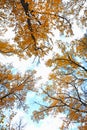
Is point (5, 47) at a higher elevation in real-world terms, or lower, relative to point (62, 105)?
higher

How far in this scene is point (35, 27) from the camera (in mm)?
8383

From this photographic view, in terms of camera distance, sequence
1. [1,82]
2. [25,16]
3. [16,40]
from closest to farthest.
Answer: [25,16] → [16,40] → [1,82]

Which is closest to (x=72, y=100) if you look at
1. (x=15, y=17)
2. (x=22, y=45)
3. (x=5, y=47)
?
(x=5, y=47)

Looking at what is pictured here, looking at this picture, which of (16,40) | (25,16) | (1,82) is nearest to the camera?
(25,16)

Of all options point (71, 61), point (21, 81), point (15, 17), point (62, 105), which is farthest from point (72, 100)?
point (15, 17)

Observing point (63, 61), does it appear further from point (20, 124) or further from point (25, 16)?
point (25, 16)

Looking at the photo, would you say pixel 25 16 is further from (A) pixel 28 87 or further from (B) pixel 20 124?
(B) pixel 20 124

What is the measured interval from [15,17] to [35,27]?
703 mm

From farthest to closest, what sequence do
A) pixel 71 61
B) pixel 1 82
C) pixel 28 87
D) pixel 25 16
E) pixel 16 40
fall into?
pixel 28 87 < pixel 1 82 < pixel 71 61 < pixel 16 40 < pixel 25 16

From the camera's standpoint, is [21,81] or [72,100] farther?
[21,81]

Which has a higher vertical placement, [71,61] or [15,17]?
[71,61]

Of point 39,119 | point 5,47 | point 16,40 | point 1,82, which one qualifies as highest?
point 5,47

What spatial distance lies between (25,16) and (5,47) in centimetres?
728

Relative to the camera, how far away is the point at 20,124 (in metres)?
17.2
